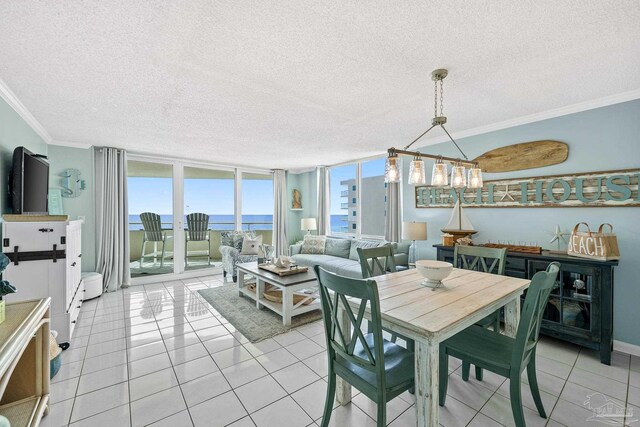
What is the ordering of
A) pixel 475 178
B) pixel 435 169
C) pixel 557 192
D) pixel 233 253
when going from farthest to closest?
pixel 233 253, pixel 557 192, pixel 475 178, pixel 435 169

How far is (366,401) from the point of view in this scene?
1.86m

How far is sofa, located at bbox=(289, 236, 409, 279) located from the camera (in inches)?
166

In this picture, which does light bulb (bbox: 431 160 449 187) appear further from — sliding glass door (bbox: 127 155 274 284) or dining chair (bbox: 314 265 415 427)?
sliding glass door (bbox: 127 155 274 284)

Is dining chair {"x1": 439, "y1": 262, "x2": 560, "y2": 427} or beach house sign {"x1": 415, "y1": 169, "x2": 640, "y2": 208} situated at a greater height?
beach house sign {"x1": 415, "y1": 169, "x2": 640, "y2": 208}

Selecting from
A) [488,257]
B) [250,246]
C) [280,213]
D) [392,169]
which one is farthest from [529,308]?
[280,213]

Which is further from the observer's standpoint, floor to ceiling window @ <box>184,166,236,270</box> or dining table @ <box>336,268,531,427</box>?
floor to ceiling window @ <box>184,166,236,270</box>

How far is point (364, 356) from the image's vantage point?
158 centimetres

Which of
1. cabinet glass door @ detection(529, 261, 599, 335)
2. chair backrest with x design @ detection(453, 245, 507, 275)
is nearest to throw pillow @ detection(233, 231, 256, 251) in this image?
chair backrest with x design @ detection(453, 245, 507, 275)

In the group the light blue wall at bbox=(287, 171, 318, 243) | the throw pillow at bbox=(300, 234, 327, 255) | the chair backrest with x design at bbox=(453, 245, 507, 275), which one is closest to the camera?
the chair backrest with x design at bbox=(453, 245, 507, 275)

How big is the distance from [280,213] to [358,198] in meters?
2.13

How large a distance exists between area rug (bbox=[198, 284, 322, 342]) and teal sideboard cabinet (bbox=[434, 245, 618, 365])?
7.75 ft

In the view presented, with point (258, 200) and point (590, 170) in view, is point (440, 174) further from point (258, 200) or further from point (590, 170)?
point (258, 200)

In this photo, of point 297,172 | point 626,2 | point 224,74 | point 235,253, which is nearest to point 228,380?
point 224,74

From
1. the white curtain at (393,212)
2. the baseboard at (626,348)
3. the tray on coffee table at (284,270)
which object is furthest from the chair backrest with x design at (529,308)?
the white curtain at (393,212)
